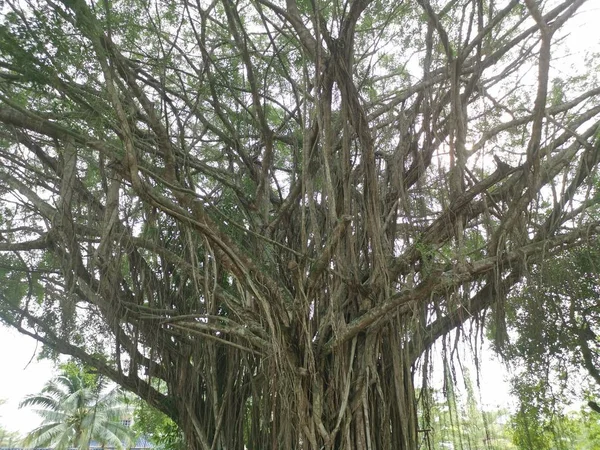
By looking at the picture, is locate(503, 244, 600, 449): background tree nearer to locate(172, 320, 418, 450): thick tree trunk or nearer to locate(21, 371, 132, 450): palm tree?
locate(172, 320, 418, 450): thick tree trunk

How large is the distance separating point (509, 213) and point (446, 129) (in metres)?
0.74

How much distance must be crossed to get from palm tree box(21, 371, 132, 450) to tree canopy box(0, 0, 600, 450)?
298 inches

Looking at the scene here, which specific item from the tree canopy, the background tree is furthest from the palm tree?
the background tree

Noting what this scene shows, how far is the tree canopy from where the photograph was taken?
2.39m

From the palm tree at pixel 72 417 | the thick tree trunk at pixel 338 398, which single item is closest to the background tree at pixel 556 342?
the thick tree trunk at pixel 338 398

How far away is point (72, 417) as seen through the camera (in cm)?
1064

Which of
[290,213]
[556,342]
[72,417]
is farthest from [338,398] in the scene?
[72,417]

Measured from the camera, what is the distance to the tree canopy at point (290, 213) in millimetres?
2389

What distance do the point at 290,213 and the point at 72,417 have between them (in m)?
9.44

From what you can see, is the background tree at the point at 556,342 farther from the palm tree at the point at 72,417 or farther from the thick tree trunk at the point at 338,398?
the palm tree at the point at 72,417

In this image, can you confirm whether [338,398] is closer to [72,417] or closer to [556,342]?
[556,342]

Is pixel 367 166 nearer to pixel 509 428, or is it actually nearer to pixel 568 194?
pixel 568 194

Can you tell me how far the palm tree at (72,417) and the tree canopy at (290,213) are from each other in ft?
24.9

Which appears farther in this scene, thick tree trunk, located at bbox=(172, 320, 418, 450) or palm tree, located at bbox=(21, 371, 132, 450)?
palm tree, located at bbox=(21, 371, 132, 450)
